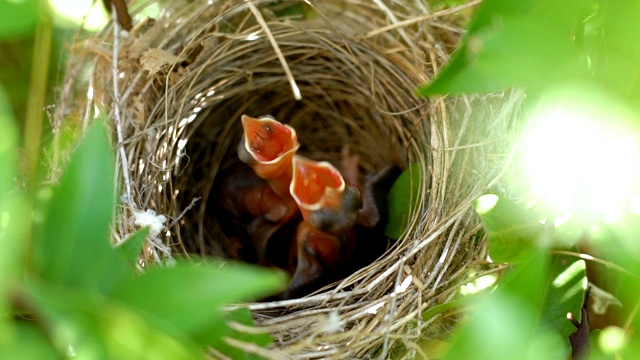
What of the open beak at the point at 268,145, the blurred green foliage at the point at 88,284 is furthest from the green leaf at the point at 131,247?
the open beak at the point at 268,145

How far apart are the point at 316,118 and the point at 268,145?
0.37 metres

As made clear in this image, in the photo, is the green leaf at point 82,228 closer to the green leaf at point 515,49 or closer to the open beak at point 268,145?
the green leaf at point 515,49

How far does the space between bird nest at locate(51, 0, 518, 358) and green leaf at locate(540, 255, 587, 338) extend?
197 millimetres

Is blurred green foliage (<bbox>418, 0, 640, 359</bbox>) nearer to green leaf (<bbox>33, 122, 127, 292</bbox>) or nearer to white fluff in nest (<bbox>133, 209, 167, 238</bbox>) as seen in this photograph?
green leaf (<bbox>33, 122, 127, 292</bbox>)

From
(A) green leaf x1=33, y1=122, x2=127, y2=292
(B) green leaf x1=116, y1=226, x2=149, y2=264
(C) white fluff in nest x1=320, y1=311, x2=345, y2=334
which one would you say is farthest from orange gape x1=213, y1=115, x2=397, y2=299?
(A) green leaf x1=33, y1=122, x2=127, y2=292

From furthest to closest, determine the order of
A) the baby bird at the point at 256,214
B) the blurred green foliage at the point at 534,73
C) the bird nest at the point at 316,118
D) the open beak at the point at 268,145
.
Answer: the baby bird at the point at 256,214 → the open beak at the point at 268,145 → the bird nest at the point at 316,118 → the blurred green foliage at the point at 534,73

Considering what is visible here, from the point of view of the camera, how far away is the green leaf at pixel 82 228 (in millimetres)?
611

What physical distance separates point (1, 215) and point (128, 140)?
2.86 ft

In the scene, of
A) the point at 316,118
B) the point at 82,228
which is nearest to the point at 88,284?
the point at 82,228

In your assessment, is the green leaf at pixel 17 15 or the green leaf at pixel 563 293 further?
the green leaf at pixel 563 293

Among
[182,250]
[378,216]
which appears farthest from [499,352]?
[182,250]

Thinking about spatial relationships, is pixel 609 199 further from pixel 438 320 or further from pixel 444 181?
pixel 444 181

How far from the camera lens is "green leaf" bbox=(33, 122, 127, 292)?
61 centimetres

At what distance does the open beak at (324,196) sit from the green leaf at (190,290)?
0.83m
